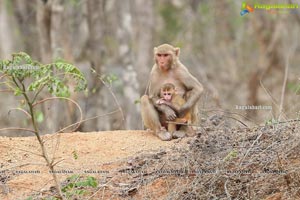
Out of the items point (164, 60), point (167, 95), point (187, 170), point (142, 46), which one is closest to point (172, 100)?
point (167, 95)

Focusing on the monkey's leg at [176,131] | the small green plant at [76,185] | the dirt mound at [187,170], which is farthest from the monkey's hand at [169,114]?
the small green plant at [76,185]

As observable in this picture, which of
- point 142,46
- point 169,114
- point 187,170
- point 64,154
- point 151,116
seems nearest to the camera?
point 187,170

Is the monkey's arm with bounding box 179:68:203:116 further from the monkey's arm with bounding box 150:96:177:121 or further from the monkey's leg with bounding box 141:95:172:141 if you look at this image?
the monkey's leg with bounding box 141:95:172:141

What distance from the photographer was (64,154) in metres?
8.84

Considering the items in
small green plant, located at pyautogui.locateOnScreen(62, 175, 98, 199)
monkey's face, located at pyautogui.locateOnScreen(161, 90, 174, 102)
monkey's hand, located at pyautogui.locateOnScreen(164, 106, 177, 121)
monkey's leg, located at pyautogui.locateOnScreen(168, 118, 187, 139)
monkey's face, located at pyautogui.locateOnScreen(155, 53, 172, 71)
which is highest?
monkey's face, located at pyautogui.locateOnScreen(155, 53, 172, 71)

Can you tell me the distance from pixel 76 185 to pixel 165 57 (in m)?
3.29

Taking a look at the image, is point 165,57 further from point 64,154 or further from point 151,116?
point 64,154

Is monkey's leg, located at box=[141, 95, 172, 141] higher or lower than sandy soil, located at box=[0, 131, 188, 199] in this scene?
higher

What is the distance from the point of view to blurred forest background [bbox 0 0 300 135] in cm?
1559

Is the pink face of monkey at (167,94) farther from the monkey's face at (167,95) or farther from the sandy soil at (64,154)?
the sandy soil at (64,154)

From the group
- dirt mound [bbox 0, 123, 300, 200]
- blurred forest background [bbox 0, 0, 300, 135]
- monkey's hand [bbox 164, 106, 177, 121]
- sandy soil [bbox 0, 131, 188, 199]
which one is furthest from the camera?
blurred forest background [bbox 0, 0, 300, 135]

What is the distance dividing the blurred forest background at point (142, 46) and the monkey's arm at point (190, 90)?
1.41ft

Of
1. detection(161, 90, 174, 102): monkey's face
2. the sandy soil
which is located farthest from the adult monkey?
the sandy soil

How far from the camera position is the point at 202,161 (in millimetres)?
7906
